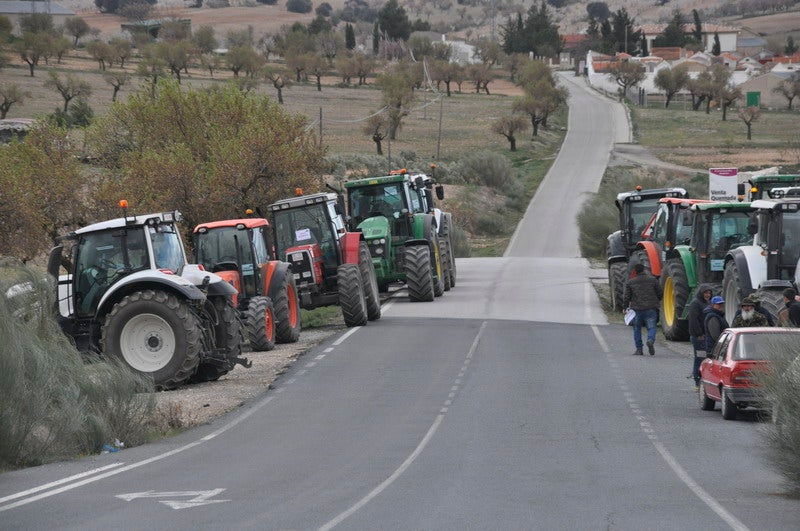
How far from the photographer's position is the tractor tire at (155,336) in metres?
19.4

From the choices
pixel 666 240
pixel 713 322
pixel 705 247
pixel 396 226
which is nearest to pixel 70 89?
pixel 396 226

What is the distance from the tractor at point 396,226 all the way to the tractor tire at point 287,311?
6.44 meters

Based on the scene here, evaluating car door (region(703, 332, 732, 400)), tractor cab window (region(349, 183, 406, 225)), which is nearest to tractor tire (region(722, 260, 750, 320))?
car door (region(703, 332, 732, 400))

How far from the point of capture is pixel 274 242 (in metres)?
28.9

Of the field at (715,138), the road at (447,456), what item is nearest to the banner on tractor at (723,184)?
the road at (447,456)

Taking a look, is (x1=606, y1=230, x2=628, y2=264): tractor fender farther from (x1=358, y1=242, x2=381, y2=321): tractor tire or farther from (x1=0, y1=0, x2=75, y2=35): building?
(x1=0, y1=0, x2=75, y2=35): building

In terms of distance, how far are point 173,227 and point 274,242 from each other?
8.20m

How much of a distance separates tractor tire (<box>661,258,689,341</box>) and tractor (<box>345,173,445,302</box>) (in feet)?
25.3

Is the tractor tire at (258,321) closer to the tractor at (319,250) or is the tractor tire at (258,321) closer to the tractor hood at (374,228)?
the tractor at (319,250)

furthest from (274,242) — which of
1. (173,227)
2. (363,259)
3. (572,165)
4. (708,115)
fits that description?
(708,115)

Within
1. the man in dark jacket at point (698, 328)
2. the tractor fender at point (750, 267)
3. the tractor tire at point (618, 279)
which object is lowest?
the tractor tire at point (618, 279)

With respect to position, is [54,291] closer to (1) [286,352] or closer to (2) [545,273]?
(1) [286,352]

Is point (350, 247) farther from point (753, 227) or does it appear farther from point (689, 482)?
point (689, 482)

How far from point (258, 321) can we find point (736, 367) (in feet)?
35.4
